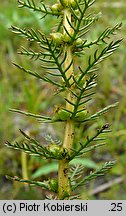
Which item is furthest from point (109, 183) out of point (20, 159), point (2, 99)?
point (2, 99)

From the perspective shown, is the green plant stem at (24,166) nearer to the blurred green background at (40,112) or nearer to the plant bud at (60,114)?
the blurred green background at (40,112)

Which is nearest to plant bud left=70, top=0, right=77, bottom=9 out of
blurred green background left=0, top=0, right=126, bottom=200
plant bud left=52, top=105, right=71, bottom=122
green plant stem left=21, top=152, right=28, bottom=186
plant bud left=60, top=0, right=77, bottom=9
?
plant bud left=60, top=0, right=77, bottom=9

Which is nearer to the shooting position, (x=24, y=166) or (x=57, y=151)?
(x=57, y=151)

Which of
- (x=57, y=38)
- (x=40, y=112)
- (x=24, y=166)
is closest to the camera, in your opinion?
(x=57, y=38)

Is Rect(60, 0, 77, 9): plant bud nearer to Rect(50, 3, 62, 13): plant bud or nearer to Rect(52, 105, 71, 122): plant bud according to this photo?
Rect(50, 3, 62, 13): plant bud

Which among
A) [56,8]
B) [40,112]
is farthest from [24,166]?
[56,8]

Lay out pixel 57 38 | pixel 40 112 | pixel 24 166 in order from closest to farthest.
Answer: pixel 57 38
pixel 24 166
pixel 40 112

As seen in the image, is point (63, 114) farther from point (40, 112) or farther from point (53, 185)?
point (40, 112)

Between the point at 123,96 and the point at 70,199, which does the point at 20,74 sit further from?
the point at 70,199

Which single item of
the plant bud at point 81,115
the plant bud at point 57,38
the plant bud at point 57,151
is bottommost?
the plant bud at point 57,151

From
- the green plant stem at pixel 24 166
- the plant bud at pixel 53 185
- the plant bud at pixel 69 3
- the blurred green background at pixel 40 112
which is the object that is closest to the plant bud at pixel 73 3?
the plant bud at pixel 69 3
